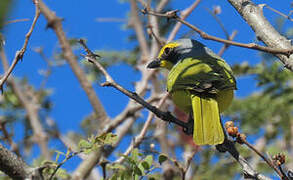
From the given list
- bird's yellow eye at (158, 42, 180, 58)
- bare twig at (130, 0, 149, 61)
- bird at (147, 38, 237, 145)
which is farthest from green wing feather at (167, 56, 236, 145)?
bare twig at (130, 0, 149, 61)

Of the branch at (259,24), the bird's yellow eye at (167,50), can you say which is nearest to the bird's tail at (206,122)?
the branch at (259,24)

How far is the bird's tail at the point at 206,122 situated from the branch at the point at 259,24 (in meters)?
0.59

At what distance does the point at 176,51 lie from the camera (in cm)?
378

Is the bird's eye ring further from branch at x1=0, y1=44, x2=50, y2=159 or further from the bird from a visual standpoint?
branch at x1=0, y1=44, x2=50, y2=159

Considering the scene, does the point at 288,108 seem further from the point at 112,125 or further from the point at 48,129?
the point at 48,129

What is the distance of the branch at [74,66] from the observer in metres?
3.59

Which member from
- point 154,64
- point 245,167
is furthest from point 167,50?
point 245,167

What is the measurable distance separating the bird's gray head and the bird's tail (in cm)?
106

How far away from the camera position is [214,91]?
99.3 inches

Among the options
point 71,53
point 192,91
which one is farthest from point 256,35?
point 71,53

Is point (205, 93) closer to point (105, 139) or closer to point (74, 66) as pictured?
point (105, 139)

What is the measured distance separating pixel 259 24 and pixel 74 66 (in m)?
2.22

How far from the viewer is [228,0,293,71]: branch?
187cm

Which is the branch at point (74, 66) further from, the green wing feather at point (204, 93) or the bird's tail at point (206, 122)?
the bird's tail at point (206, 122)
